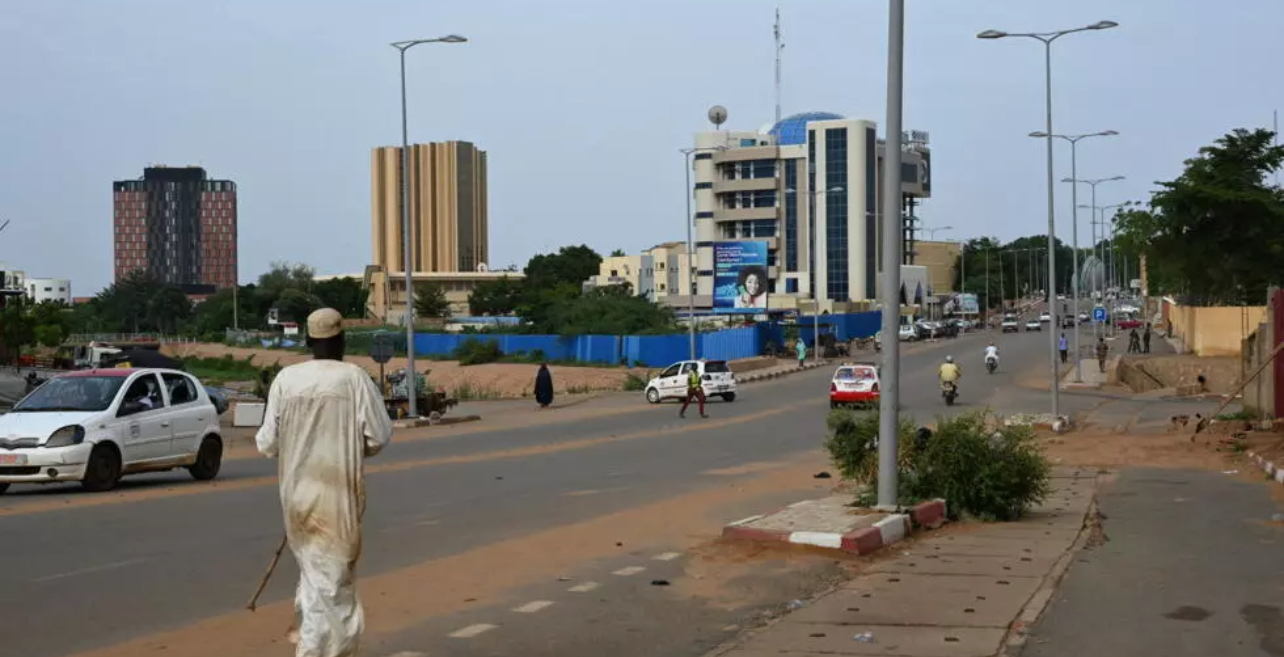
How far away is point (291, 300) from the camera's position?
160 meters

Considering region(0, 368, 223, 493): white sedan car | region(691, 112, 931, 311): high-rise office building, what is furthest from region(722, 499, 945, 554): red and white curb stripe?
region(691, 112, 931, 311): high-rise office building

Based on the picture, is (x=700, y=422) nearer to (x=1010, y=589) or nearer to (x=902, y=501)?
(x=902, y=501)

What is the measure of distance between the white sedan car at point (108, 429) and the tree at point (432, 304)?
14001cm

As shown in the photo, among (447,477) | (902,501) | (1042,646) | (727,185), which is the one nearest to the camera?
(1042,646)

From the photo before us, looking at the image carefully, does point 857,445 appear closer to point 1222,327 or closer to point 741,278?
point 1222,327

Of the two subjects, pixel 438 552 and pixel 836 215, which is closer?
pixel 438 552

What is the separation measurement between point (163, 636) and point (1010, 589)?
5.97 m

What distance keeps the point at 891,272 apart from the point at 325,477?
8.98 m

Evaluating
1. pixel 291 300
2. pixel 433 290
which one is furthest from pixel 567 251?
pixel 291 300

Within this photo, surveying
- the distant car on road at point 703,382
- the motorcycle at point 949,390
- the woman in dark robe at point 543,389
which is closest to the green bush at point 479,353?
the distant car on road at point 703,382

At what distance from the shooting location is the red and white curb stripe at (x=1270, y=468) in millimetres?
21134

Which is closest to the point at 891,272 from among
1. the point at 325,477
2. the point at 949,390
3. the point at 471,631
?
the point at 471,631

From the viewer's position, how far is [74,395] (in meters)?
19.9

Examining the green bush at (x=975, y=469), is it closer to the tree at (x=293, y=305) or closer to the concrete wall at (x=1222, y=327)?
the concrete wall at (x=1222, y=327)
